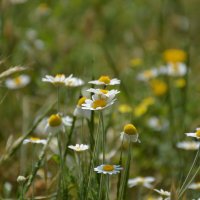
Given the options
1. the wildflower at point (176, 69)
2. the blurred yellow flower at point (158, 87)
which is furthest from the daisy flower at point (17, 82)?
the wildflower at point (176, 69)

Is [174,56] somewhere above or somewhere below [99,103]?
above

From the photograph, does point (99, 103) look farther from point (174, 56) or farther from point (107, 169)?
point (174, 56)

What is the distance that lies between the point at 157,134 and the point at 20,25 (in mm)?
1479

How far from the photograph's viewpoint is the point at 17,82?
319 centimetres

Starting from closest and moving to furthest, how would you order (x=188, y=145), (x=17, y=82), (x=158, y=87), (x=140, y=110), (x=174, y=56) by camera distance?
(x=188, y=145), (x=140, y=110), (x=17, y=82), (x=158, y=87), (x=174, y=56)

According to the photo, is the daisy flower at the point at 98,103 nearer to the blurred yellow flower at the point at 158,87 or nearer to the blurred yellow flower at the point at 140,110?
the blurred yellow flower at the point at 140,110

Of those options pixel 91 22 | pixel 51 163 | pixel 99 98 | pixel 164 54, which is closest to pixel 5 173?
pixel 51 163

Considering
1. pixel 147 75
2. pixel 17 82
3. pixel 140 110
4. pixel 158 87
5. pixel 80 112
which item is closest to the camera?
pixel 80 112

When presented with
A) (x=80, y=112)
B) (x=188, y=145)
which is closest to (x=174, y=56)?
(x=188, y=145)

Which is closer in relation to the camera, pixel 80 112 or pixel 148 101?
pixel 80 112

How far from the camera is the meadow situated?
5.56 ft

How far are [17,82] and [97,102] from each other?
5.40 ft

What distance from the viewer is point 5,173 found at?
2.33 m

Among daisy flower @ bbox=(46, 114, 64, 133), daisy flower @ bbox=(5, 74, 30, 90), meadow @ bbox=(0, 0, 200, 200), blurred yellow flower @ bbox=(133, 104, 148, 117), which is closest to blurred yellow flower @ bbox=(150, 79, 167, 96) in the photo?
meadow @ bbox=(0, 0, 200, 200)
